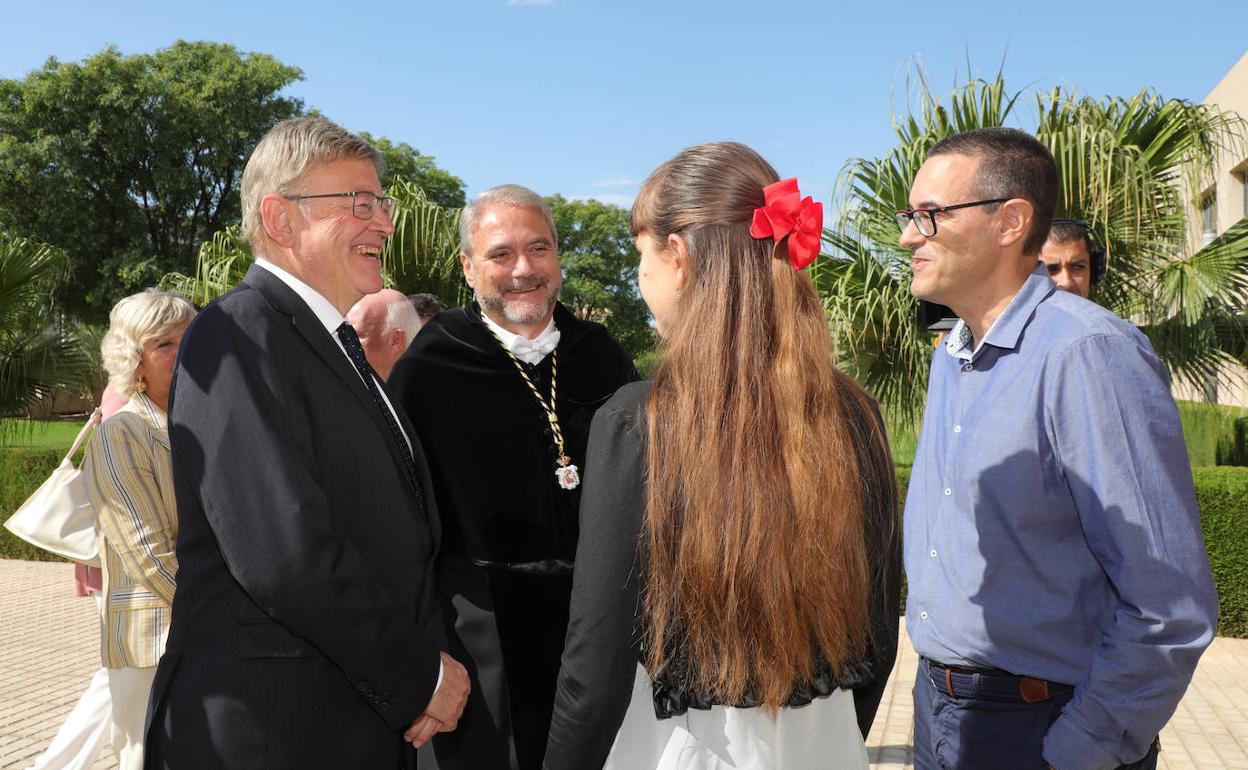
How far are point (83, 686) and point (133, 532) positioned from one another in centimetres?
440

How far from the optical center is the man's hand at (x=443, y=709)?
2162 millimetres

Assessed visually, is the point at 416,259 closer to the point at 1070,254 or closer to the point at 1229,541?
the point at 1070,254

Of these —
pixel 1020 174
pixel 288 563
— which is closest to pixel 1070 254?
pixel 1020 174

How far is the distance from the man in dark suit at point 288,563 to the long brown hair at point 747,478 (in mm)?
621

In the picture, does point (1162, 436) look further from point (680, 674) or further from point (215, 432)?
point (215, 432)

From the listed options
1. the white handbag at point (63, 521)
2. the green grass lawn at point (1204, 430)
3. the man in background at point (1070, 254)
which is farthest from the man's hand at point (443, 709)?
the green grass lawn at point (1204, 430)

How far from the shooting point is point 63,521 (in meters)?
3.80

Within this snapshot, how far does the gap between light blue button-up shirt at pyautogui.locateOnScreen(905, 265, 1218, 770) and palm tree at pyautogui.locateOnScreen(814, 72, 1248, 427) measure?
208 inches

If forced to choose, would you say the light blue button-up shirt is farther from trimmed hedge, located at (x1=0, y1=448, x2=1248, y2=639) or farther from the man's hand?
trimmed hedge, located at (x1=0, y1=448, x2=1248, y2=639)

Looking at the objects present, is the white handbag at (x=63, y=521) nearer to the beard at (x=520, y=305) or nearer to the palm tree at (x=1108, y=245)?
the beard at (x=520, y=305)

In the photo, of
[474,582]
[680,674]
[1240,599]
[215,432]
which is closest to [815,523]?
[680,674]

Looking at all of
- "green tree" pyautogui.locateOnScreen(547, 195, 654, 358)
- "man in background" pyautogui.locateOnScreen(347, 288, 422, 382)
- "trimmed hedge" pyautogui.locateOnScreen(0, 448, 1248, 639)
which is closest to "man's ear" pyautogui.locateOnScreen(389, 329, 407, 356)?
"man in background" pyautogui.locateOnScreen(347, 288, 422, 382)

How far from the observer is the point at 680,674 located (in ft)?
5.88

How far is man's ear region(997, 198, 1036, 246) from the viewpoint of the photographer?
230cm
